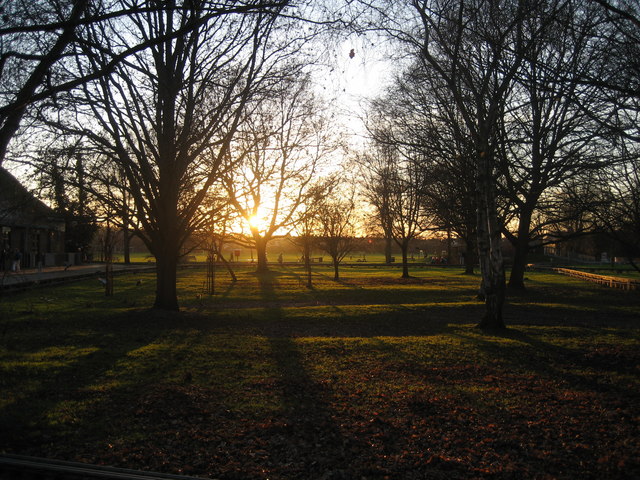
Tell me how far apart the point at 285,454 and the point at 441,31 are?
9.93m

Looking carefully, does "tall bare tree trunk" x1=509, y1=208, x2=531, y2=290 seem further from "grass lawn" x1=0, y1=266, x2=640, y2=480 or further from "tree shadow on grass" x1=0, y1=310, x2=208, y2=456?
"tree shadow on grass" x1=0, y1=310, x2=208, y2=456

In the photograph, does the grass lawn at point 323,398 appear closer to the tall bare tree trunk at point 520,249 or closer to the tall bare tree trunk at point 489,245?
the tall bare tree trunk at point 489,245

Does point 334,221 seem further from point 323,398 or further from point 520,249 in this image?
point 323,398

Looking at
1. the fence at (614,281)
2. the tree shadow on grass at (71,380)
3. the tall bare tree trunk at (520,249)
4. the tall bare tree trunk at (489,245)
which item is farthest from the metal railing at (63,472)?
the fence at (614,281)

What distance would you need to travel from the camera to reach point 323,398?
230 inches

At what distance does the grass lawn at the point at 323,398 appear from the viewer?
13.6ft

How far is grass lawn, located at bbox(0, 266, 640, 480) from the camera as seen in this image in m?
4.16

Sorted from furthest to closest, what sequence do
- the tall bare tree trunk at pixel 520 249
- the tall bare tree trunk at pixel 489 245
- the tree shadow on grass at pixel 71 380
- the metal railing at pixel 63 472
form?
the tall bare tree trunk at pixel 520 249, the tall bare tree trunk at pixel 489 245, the tree shadow on grass at pixel 71 380, the metal railing at pixel 63 472

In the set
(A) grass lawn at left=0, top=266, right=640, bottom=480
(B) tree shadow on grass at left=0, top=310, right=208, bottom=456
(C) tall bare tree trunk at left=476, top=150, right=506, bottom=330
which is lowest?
(A) grass lawn at left=0, top=266, right=640, bottom=480

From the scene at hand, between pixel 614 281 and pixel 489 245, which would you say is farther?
pixel 614 281

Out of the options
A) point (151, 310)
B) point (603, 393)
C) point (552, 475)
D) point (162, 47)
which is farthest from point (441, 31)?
point (151, 310)

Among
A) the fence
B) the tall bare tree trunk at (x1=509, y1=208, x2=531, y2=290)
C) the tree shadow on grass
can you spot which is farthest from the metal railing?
the fence

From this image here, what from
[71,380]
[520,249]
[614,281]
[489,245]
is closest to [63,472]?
[71,380]

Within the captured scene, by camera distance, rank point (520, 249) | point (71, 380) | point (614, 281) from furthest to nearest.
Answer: point (614, 281) → point (520, 249) → point (71, 380)
